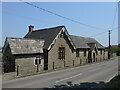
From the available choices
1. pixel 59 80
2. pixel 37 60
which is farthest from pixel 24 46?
pixel 59 80

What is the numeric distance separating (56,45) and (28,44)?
15.4 ft

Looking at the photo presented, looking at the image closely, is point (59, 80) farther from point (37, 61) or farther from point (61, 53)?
point (61, 53)

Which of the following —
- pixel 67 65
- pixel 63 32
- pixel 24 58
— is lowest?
pixel 67 65

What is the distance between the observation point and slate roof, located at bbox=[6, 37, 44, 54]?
64.8ft

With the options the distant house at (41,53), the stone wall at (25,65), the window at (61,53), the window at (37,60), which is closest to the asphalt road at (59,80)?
the stone wall at (25,65)

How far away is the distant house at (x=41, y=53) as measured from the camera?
64.3 ft

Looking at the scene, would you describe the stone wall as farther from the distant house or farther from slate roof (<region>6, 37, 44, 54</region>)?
slate roof (<region>6, 37, 44, 54</region>)

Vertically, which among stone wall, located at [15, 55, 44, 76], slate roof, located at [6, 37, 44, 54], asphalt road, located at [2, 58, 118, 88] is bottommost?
asphalt road, located at [2, 58, 118, 88]

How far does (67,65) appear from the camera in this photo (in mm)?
27172

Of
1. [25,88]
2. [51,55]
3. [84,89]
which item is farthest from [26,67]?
[84,89]

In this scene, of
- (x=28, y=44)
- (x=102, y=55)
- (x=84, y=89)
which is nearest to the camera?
(x=84, y=89)

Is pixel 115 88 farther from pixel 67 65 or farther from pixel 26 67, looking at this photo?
pixel 67 65

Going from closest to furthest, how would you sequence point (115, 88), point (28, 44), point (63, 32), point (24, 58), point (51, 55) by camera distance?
point (115, 88), point (24, 58), point (28, 44), point (51, 55), point (63, 32)

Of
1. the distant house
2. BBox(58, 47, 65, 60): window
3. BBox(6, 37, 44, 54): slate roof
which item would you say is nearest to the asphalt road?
the distant house
